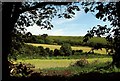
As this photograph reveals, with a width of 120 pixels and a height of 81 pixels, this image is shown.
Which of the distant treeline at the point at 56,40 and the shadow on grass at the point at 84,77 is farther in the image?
the distant treeline at the point at 56,40

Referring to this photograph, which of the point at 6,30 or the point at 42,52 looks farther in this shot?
the point at 42,52

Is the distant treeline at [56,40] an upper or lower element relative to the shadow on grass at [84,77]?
upper

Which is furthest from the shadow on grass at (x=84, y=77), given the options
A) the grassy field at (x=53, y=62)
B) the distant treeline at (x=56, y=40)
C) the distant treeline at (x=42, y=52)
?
the distant treeline at (x=56, y=40)

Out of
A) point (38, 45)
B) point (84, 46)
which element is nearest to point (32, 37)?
point (38, 45)

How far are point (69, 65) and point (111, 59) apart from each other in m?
0.71

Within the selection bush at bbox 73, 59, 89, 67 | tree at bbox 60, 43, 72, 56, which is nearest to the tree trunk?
tree at bbox 60, 43, 72, 56

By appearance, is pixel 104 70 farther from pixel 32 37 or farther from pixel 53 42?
pixel 32 37

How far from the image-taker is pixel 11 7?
166 inches

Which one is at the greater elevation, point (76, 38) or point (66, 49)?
point (76, 38)

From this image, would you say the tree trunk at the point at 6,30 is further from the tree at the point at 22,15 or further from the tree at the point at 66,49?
the tree at the point at 66,49

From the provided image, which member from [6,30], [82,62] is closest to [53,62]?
[82,62]

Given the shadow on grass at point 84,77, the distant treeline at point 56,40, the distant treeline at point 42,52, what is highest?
the distant treeline at point 56,40

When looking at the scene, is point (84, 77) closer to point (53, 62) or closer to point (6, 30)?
point (53, 62)

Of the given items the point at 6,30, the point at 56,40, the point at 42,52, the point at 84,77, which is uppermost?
the point at 6,30
